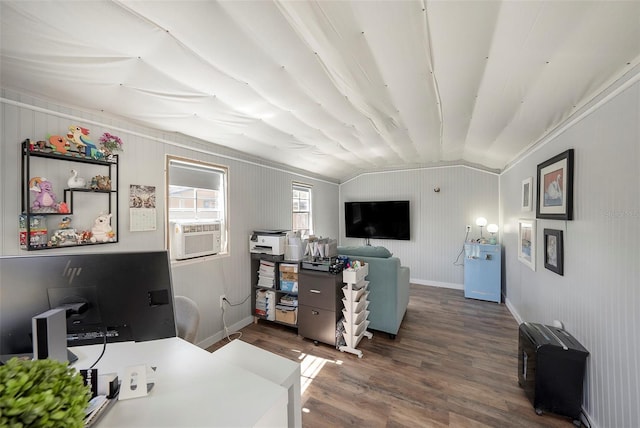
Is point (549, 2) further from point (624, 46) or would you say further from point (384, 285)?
point (384, 285)

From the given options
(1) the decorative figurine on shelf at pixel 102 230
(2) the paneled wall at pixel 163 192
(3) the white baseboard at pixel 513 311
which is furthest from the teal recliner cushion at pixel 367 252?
(1) the decorative figurine on shelf at pixel 102 230

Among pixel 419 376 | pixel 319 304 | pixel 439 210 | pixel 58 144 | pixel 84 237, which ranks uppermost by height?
pixel 58 144

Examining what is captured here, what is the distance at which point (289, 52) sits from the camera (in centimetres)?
138

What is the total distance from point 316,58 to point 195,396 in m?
1.73

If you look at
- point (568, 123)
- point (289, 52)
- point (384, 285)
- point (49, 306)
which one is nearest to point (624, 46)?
point (568, 123)

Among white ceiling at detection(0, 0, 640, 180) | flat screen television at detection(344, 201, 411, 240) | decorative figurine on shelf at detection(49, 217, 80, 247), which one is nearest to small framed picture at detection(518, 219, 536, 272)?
white ceiling at detection(0, 0, 640, 180)

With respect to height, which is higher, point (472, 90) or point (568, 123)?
point (472, 90)

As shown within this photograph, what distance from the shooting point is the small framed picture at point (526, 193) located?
8.73 ft

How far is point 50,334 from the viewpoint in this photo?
769 millimetres

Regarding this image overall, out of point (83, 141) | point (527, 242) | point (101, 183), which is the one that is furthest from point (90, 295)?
point (527, 242)

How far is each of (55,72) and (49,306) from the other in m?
1.39

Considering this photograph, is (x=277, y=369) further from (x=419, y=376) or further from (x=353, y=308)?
(x=419, y=376)

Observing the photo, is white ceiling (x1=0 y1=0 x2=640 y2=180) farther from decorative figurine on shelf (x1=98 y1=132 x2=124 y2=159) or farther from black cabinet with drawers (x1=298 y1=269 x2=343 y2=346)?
black cabinet with drawers (x1=298 y1=269 x2=343 y2=346)

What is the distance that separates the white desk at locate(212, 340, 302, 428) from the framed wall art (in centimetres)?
229
